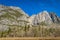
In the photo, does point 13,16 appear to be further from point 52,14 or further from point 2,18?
point 52,14

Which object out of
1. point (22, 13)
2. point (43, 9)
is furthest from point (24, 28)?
point (43, 9)

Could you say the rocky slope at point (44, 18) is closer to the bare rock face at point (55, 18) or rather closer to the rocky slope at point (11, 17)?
the bare rock face at point (55, 18)

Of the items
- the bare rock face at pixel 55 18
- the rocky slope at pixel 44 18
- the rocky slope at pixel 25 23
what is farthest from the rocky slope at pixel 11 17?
the bare rock face at pixel 55 18

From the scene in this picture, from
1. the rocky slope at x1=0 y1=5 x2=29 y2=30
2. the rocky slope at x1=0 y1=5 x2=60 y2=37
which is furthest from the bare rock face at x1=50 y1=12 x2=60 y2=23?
the rocky slope at x1=0 y1=5 x2=29 y2=30

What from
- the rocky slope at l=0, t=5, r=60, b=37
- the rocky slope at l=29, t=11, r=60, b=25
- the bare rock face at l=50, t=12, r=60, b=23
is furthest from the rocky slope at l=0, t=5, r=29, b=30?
the bare rock face at l=50, t=12, r=60, b=23

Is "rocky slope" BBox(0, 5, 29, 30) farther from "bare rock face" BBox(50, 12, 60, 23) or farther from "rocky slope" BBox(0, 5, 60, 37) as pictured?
"bare rock face" BBox(50, 12, 60, 23)

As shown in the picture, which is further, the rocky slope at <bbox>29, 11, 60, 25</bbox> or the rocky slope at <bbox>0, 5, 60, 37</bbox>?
the rocky slope at <bbox>29, 11, 60, 25</bbox>

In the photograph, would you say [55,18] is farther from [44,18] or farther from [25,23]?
[25,23]

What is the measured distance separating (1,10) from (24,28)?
2.49 feet

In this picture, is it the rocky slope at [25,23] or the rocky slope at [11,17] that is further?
the rocky slope at [11,17]

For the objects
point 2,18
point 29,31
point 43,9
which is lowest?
point 29,31

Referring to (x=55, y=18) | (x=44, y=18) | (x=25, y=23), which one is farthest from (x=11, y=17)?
(x=55, y=18)

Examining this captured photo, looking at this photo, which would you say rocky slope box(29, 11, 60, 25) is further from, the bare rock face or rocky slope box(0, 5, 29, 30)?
rocky slope box(0, 5, 29, 30)

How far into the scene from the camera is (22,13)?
144 inches
